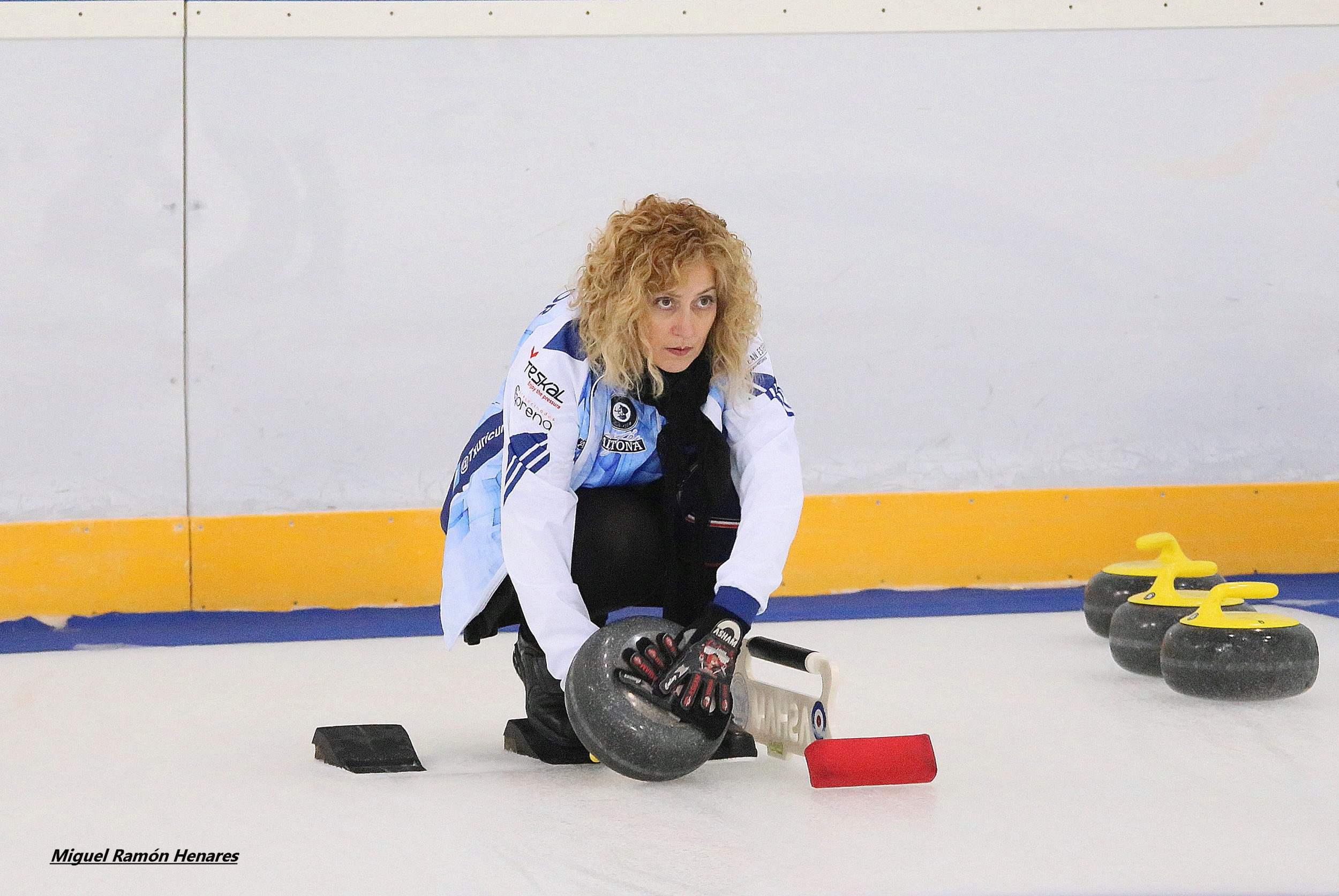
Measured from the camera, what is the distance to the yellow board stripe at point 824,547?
4016mm

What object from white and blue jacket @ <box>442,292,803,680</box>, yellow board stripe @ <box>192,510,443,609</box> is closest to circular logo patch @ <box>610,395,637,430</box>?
white and blue jacket @ <box>442,292,803,680</box>

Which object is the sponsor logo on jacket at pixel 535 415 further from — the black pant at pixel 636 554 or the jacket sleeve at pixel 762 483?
the jacket sleeve at pixel 762 483

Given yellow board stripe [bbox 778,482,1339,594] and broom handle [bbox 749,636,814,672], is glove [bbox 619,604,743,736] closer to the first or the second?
broom handle [bbox 749,636,814,672]

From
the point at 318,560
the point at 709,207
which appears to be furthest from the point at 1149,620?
the point at 318,560

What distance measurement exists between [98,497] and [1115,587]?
294 centimetres

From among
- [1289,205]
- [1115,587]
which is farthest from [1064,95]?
[1115,587]

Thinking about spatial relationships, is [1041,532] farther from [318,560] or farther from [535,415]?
[535,415]

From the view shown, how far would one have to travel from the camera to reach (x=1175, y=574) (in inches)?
122

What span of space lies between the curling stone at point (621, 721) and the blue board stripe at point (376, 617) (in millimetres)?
1850

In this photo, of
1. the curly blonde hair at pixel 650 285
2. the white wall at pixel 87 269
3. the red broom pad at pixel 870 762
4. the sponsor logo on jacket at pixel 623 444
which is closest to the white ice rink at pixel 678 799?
the red broom pad at pixel 870 762

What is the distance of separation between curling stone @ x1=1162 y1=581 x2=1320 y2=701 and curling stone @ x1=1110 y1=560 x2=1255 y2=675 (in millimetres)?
146

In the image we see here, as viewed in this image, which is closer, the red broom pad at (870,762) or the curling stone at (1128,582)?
the red broom pad at (870,762)

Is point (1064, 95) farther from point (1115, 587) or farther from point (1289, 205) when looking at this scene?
point (1115, 587)

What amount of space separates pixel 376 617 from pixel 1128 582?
213cm
